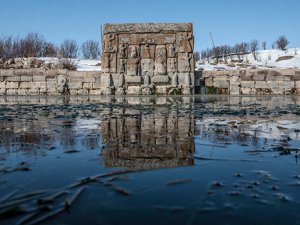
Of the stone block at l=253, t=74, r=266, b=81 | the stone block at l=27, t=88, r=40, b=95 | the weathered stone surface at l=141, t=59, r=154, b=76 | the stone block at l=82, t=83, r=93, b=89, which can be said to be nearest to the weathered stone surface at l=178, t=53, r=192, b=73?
the weathered stone surface at l=141, t=59, r=154, b=76

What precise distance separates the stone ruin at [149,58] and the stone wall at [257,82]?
152 cm

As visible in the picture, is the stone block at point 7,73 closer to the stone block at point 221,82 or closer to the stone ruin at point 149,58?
the stone ruin at point 149,58

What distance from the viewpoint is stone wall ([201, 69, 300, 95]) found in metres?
16.2

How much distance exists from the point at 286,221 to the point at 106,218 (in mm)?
660

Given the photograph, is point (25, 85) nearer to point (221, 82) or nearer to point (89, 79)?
point (89, 79)

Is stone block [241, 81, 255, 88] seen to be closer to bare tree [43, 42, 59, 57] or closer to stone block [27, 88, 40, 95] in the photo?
stone block [27, 88, 40, 95]

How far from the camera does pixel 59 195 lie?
156 cm

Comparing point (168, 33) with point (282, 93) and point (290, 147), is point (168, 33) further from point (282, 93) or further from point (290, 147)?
point (290, 147)

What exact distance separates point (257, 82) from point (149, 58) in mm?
5112

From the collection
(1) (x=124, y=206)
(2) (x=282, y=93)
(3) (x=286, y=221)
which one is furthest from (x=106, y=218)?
(2) (x=282, y=93)

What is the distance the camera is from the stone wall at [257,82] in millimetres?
16203

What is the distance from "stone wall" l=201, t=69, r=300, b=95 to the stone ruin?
5.00 ft

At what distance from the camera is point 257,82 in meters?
16.2

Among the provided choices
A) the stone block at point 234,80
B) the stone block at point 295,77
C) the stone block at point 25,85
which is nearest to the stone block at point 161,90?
the stone block at point 234,80
